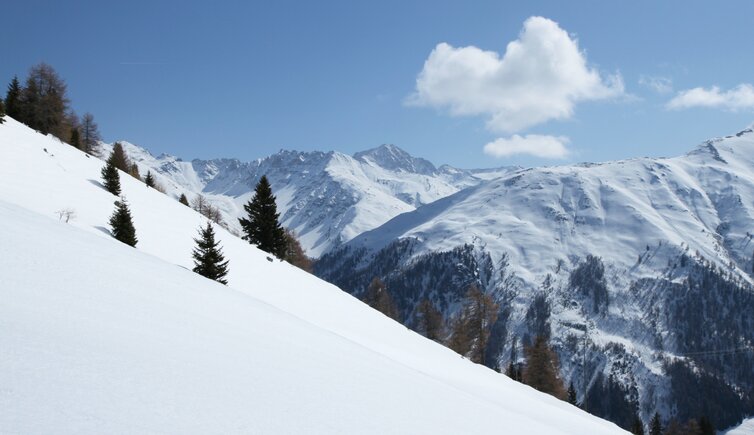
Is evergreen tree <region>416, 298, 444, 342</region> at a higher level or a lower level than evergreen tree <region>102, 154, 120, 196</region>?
lower

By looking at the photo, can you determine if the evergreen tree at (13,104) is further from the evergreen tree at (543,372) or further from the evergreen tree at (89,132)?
the evergreen tree at (543,372)

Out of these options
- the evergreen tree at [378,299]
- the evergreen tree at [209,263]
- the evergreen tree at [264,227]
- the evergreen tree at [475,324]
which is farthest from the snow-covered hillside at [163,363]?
the evergreen tree at [378,299]

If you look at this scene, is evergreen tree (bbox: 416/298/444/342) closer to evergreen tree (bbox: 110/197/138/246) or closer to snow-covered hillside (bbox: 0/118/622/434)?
evergreen tree (bbox: 110/197/138/246)

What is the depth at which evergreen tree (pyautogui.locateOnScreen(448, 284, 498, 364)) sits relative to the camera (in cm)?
4362

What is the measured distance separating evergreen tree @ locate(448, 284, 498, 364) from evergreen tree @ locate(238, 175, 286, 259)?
2005cm

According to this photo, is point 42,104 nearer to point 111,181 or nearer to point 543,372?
point 111,181

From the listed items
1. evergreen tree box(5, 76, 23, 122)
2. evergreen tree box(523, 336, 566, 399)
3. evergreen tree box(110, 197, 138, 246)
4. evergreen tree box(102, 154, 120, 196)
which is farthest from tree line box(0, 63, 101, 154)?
evergreen tree box(523, 336, 566, 399)

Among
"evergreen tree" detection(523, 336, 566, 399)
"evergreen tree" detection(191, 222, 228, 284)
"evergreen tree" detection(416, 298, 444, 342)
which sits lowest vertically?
"evergreen tree" detection(523, 336, 566, 399)

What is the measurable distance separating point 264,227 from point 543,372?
32540 mm

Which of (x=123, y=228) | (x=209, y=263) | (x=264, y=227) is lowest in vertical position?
(x=209, y=263)

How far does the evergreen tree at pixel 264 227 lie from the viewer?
153 feet

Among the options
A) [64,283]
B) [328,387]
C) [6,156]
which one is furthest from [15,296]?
[6,156]

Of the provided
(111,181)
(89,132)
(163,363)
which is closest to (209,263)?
(111,181)

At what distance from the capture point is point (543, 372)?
4625 cm
